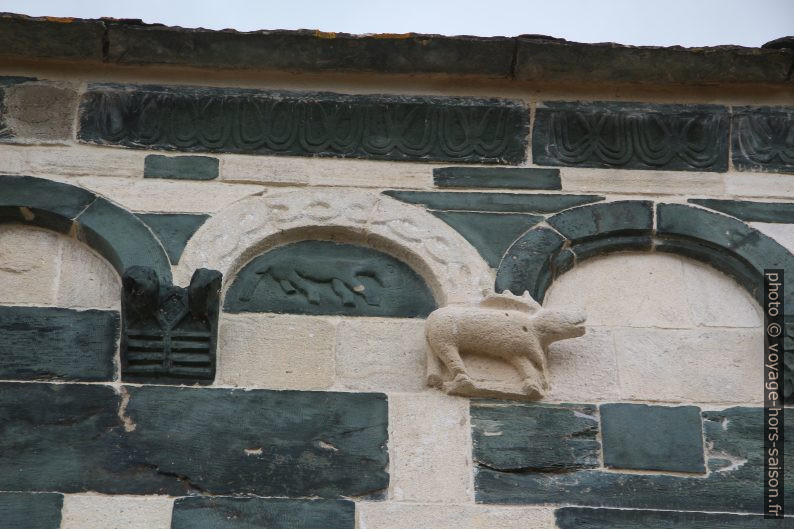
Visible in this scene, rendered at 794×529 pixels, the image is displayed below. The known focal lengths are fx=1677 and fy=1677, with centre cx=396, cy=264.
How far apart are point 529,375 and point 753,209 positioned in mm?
1256

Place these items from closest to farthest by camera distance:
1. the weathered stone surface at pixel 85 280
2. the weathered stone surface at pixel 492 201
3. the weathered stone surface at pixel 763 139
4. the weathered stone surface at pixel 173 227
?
the weathered stone surface at pixel 85 280, the weathered stone surface at pixel 173 227, the weathered stone surface at pixel 492 201, the weathered stone surface at pixel 763 139

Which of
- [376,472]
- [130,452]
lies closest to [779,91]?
[376,472]

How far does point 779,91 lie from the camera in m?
6.82

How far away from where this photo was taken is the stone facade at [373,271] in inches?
223

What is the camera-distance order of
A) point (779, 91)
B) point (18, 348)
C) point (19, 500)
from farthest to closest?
point (779, 91) → point (18, 348) → point (19, 500)

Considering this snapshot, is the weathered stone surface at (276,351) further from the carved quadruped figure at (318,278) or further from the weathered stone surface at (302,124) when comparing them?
the weathered stone surface at (302,124)

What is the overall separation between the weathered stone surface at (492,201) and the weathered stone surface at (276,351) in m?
0.66

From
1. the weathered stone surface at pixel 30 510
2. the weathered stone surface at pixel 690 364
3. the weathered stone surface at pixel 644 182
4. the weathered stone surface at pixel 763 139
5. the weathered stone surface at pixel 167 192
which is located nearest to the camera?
the weathered stone surface at pixel 30 510

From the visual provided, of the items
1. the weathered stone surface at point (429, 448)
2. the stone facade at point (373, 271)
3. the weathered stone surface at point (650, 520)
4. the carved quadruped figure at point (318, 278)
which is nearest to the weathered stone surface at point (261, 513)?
the stone facade at point (373, 271)

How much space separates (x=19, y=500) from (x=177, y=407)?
0.62 metres

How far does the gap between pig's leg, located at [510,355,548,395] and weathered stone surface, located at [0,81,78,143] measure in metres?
1.99

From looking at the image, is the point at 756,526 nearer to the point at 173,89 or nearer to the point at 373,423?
the point at 373,423

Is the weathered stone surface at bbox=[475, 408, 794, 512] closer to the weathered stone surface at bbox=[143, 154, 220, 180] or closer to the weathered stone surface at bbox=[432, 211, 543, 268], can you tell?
the weathered stone surface at bbox=[432, 211, 543, 268]

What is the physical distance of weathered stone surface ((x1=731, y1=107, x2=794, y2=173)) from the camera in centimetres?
665
